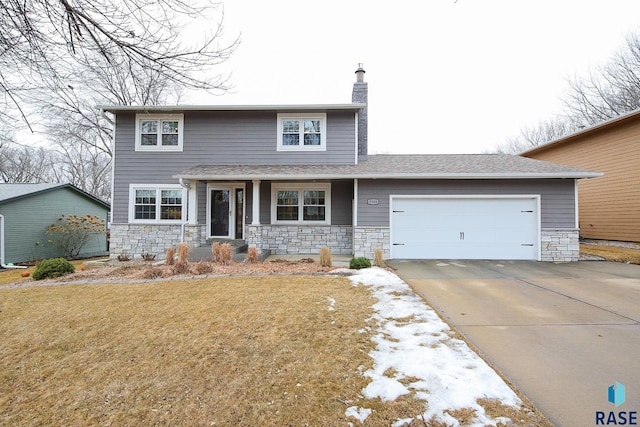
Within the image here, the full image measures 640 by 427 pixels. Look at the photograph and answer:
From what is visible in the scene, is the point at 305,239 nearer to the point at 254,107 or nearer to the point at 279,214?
the point at 279,214

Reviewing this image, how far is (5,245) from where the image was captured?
11625 millimetres

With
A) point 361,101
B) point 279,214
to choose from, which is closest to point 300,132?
point 361,101

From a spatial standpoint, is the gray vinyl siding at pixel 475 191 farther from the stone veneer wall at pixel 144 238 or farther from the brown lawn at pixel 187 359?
the stone veneer wall at pixel 144 238

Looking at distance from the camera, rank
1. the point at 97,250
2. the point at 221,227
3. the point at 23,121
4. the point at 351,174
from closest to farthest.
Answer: the point at 23,121 < the point at 351,174 < the point at 221,227 < the point at 97,250

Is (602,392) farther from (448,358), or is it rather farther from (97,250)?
(97,250)

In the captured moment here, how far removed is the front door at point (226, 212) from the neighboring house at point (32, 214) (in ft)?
28.2

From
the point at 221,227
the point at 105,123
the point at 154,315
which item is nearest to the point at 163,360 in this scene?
the point at 154,315

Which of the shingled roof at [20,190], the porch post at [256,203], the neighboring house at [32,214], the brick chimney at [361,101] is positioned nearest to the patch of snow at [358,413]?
the porch post at [256,203]

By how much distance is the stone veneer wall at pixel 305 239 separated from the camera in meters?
9.66

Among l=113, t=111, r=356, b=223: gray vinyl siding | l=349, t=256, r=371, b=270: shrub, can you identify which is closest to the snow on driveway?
l=349, t=256, r=371, b=270: shrub

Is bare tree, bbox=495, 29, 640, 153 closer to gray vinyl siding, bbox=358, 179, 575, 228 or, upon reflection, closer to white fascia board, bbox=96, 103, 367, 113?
Answer: gray vinyl siding, bbox=358, 179, 575, 228

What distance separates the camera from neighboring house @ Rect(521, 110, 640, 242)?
10.2m

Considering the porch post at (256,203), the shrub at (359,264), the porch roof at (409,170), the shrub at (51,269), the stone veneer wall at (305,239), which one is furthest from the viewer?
the stone veneer wall at (305,239)

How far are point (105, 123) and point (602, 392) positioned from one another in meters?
23.8
